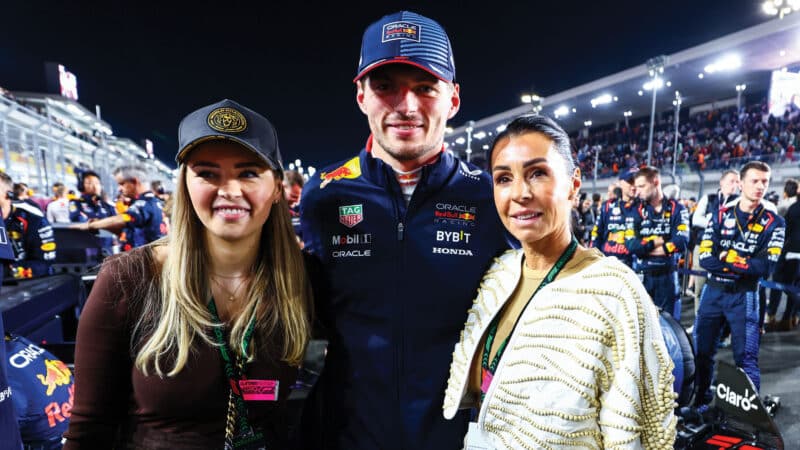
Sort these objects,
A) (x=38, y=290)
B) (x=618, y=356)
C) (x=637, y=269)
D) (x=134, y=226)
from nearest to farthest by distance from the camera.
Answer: (x=618, y=356) < (x=38, y=290) < (x=637, y=269) < (x=134, y=226)

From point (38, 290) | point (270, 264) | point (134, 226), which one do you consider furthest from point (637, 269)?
point (134, 226)

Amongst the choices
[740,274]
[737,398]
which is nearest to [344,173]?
[737,398]

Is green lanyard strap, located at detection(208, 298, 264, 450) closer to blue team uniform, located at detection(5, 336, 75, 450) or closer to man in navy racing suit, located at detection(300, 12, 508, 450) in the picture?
man in navy racing suit, located at detection(300, 12, 508, 450)

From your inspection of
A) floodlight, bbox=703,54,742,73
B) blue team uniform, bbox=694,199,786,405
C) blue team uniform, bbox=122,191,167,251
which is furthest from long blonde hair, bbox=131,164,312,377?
floodlight, bbox=703,54,742,73

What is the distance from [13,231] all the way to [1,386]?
3.91 metres

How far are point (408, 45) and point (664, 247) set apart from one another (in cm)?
568

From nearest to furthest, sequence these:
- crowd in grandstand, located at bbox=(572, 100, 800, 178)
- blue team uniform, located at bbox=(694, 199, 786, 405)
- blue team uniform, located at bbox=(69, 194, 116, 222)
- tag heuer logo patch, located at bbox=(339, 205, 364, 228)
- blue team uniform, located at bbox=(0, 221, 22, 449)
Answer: blue team uniform, located at bbox=(0, 221, 22, 449), tag heuer logo patch, located at bbox=(339, 205, 364, 228), blue team uniform, located at bbox=(694, 199, 786, 405), blue team uniform, located at bbox=(69, 194, 116, 222), crowd in grandstand, located at bbox=(572, 100, 800, 178)

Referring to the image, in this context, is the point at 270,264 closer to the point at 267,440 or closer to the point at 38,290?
the point at 267,440

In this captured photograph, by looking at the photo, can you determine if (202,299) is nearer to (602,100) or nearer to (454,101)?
(454,101)

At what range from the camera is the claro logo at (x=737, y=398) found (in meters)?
2.78

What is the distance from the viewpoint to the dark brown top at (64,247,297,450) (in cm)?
148

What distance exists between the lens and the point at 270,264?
5.93ft

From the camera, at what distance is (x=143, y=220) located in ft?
22.4

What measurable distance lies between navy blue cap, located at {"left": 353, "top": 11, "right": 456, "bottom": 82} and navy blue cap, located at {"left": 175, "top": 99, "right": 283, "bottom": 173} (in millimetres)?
551
